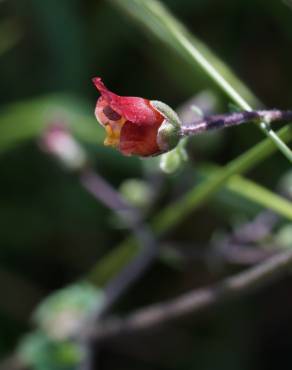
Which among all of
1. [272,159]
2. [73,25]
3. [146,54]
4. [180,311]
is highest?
[73,25]

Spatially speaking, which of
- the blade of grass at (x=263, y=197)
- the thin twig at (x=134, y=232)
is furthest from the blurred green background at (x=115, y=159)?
the blade of grass at (x=263, y=197)

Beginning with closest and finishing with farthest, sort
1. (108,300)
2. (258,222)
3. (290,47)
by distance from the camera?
(258,222)
(108,300)
(290,47)

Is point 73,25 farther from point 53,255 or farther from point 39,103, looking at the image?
point 53,255

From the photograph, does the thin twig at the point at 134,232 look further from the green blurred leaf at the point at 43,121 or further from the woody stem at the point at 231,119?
the woody stem at the point at 231,119

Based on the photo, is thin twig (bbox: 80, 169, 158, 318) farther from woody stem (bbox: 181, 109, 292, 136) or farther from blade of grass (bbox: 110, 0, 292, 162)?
woody stem (bbox: 181, 109, 292, 136)

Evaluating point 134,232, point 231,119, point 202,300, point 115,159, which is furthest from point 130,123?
point 115,159

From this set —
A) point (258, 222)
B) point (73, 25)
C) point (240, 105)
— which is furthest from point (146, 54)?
point (240, 105)
